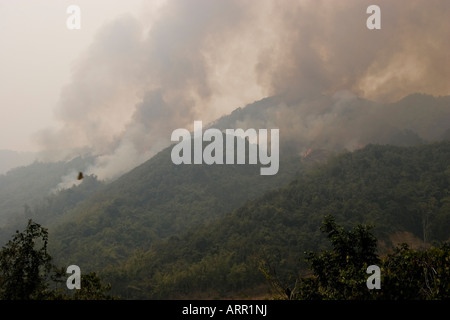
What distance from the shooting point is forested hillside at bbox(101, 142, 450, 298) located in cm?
8688

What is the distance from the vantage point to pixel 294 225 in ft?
390

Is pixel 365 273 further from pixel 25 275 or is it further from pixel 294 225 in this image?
pixel 294 225

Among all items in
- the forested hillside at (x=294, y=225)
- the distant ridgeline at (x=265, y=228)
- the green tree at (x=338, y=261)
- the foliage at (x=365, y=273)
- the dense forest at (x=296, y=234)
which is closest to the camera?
the foliage at (x=365, y=273)

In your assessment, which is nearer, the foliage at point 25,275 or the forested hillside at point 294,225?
the foliage at point 25,275

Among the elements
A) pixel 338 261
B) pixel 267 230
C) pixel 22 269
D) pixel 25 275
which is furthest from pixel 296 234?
pixel 22 269

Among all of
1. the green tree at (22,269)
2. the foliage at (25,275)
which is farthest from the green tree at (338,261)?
the green tree at (22,269)

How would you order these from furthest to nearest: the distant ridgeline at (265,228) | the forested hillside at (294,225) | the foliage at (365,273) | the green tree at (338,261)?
1. the distant ridgeline at (265,228)
2. the forested hillside at (294,225)
3. the green tree at (338,261)
4. the foliage at (365,273)

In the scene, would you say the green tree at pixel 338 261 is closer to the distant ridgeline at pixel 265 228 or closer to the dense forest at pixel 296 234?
the dense forest at pixel 296 234

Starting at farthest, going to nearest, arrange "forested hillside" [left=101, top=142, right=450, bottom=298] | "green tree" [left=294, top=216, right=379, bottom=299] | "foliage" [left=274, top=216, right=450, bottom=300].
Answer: "forested hillside" [left=101, top=142, right=450, bottom=298] < "green tree" [left=294, top=216, right=379, bottom=299] < "foliage" [left=274, top=216, right=450, bottom=300]

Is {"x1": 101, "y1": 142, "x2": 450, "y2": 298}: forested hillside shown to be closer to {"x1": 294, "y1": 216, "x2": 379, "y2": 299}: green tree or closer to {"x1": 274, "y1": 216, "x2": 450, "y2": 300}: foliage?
{"x1": 294, "y1": 216, "x2": 379, "y2": 299}: green tree

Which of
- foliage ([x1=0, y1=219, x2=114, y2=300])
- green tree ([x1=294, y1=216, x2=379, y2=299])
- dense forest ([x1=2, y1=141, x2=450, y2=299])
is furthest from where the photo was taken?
dense forest ([x1=2, y1=141, x2=450, y2=299])

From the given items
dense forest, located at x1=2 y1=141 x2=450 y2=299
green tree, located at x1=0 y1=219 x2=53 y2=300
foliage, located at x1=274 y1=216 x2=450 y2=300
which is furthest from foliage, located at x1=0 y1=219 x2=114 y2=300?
dense forest, located at x1=2 y1=141 x2=450 y2=299

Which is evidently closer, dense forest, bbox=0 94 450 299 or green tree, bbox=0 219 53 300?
green tree, bbox=0 219 53 300

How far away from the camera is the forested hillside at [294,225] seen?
8688cm
